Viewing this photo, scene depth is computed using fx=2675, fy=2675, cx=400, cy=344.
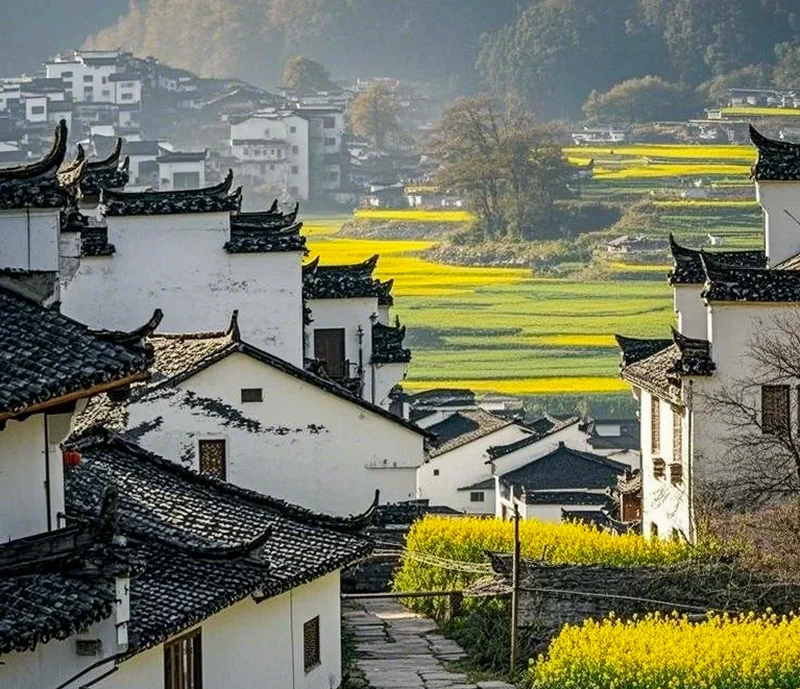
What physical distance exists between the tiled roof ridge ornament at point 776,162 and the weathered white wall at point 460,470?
32.0 metres

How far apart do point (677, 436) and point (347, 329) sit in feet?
34.9

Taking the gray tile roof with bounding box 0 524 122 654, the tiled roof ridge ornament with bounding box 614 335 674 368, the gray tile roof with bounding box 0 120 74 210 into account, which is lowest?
the tiled roof ridge ornament with bounding box 614 335 674 368

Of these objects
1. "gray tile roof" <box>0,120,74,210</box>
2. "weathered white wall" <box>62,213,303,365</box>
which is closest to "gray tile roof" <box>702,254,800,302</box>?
"weathered white wall" <box>62,213,303,365</box>

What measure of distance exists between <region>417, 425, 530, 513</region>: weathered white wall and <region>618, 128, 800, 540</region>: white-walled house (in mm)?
30121

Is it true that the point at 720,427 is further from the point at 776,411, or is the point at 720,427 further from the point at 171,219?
the point at 171,219

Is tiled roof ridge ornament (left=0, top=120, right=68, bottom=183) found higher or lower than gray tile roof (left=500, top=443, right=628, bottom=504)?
higher

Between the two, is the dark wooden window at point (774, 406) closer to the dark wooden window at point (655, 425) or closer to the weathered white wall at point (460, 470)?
the dark wooden window at point (655, 425)

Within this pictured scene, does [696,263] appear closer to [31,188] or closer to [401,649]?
[401,649]

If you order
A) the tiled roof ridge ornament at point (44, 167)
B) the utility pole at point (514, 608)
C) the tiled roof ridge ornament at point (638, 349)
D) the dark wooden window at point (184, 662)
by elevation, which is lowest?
the utility pole at point (514, 608)

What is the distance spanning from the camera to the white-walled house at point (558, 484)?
63312 millimetres

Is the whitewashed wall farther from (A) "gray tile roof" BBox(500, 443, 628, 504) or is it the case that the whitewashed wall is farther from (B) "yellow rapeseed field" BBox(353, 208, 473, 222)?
(B) "yellow rapeseed field" BBox(353, 208, 473, 222)

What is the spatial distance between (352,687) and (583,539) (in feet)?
21.2

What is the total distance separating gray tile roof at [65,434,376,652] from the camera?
2103cm

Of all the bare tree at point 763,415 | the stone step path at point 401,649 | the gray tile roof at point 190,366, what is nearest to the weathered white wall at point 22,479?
the stone step path at point 401,649
